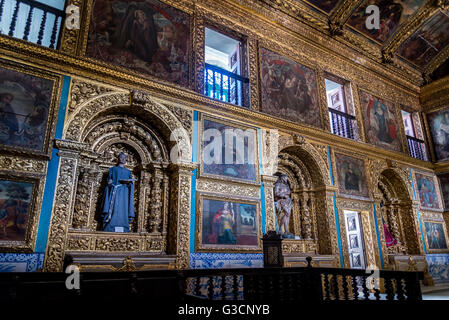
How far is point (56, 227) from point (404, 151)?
41.7ft

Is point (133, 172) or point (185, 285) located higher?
point (133, 172)

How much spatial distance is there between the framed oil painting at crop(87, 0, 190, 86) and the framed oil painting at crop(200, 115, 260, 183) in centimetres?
140

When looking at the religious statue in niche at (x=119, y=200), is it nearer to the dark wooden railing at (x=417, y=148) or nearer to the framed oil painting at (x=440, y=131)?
the dark wooden railing at (x=417, y=148)

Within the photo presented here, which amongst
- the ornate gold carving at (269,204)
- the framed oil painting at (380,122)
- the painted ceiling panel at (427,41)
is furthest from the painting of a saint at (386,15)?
the ornate gold carving at (269,204)

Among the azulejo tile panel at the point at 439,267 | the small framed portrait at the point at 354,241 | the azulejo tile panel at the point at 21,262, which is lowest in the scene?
the azulejo tile panel at the point at 439,267

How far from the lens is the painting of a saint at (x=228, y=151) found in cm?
774

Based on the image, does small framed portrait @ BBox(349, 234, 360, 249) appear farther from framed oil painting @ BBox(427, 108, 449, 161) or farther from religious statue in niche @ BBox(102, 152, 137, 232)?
religious statue in niche @ BBox(102, 152, 137, 232)

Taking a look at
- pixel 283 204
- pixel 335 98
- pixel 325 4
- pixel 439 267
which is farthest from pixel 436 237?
pixel 325 4

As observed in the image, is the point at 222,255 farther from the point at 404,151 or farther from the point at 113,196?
the point at 404,151

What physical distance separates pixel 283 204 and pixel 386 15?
8738mm

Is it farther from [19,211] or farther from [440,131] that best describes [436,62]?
[19,211]

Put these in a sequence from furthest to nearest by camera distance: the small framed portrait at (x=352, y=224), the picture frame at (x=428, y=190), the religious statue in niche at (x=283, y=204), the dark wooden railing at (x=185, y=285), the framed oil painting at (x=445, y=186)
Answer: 1. the framed oil painting at (x=445, y=186)
2. the picture frame at (x=428, y=190)
3. the small framed portrait at (x=352, y=224)
4. the religious statue in niche at (x=283, y=204)
5. the dark wooden railing at (x=185, y=285)

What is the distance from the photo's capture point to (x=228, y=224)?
753cm

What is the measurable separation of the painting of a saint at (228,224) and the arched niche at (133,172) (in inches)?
20.1
